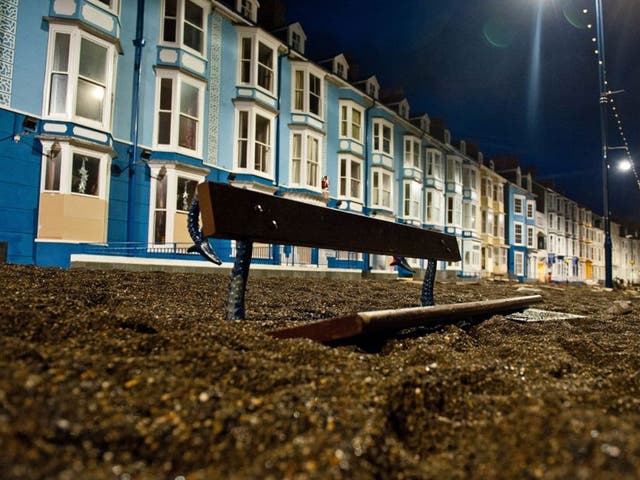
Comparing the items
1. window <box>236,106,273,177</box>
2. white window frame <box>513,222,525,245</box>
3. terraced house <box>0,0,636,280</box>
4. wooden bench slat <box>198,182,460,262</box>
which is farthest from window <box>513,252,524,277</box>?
wooden bench slat <box>198,182,460,262</box>

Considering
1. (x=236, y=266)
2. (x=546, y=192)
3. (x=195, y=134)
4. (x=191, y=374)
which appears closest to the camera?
(x=191, y=374)

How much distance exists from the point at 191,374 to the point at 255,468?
0.60 metres

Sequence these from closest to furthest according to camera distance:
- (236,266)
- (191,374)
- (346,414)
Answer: (346,414) < (191,374) < (236,266)

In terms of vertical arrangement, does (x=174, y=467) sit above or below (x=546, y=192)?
below

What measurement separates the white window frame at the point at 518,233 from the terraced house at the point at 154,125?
75.6ft

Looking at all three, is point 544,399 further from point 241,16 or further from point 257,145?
point 241,16

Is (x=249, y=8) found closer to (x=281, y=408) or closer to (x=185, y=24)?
(x=185, y=24)

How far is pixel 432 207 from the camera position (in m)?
26.8

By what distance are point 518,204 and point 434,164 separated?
54.9ft

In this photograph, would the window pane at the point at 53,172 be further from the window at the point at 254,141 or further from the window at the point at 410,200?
the window at the point at 410,200

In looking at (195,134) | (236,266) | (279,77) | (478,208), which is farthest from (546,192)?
(236,266)

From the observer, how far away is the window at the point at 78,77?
33.0 feet

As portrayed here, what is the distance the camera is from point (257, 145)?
50.5ft

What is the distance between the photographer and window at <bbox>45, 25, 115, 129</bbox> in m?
10.1
